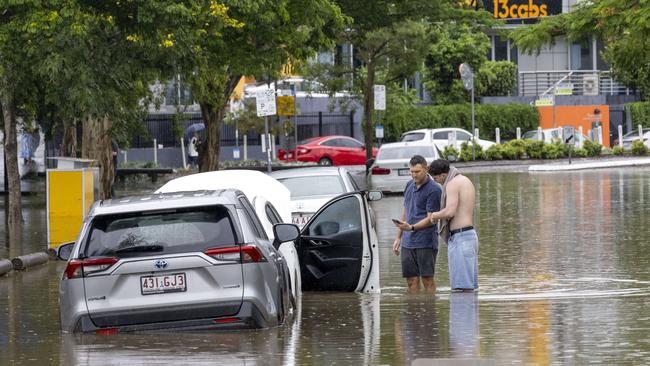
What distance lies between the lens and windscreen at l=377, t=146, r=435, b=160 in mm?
38500

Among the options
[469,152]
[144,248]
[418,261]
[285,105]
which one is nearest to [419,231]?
[418,261]

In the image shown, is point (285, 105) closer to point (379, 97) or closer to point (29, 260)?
point (379, 97)

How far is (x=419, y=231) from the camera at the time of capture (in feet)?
49.2

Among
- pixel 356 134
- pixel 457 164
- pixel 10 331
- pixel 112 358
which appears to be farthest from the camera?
pixel 356 134

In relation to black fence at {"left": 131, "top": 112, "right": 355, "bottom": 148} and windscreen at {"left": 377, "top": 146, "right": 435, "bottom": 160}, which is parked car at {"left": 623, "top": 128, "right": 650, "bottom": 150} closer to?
black fence at {"left": 131, "top": 112, "right": 355, "bottom": 148}

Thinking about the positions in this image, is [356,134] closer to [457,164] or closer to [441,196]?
[457,164]

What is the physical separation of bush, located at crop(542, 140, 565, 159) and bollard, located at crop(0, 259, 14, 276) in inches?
1495

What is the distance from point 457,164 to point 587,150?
21.1 ft

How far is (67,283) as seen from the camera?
1086cm

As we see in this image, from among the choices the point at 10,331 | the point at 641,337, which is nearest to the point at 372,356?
the point at 641,337

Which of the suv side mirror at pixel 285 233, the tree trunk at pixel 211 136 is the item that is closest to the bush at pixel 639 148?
the tree trunk at pixel 211 136

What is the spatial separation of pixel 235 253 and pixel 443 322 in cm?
225

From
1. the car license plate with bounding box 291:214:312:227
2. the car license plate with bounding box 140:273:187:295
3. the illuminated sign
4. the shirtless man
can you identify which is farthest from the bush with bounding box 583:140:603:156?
the car license plate with bounding box 140:273:187:295

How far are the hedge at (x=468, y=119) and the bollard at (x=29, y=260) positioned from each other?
44.4 m
